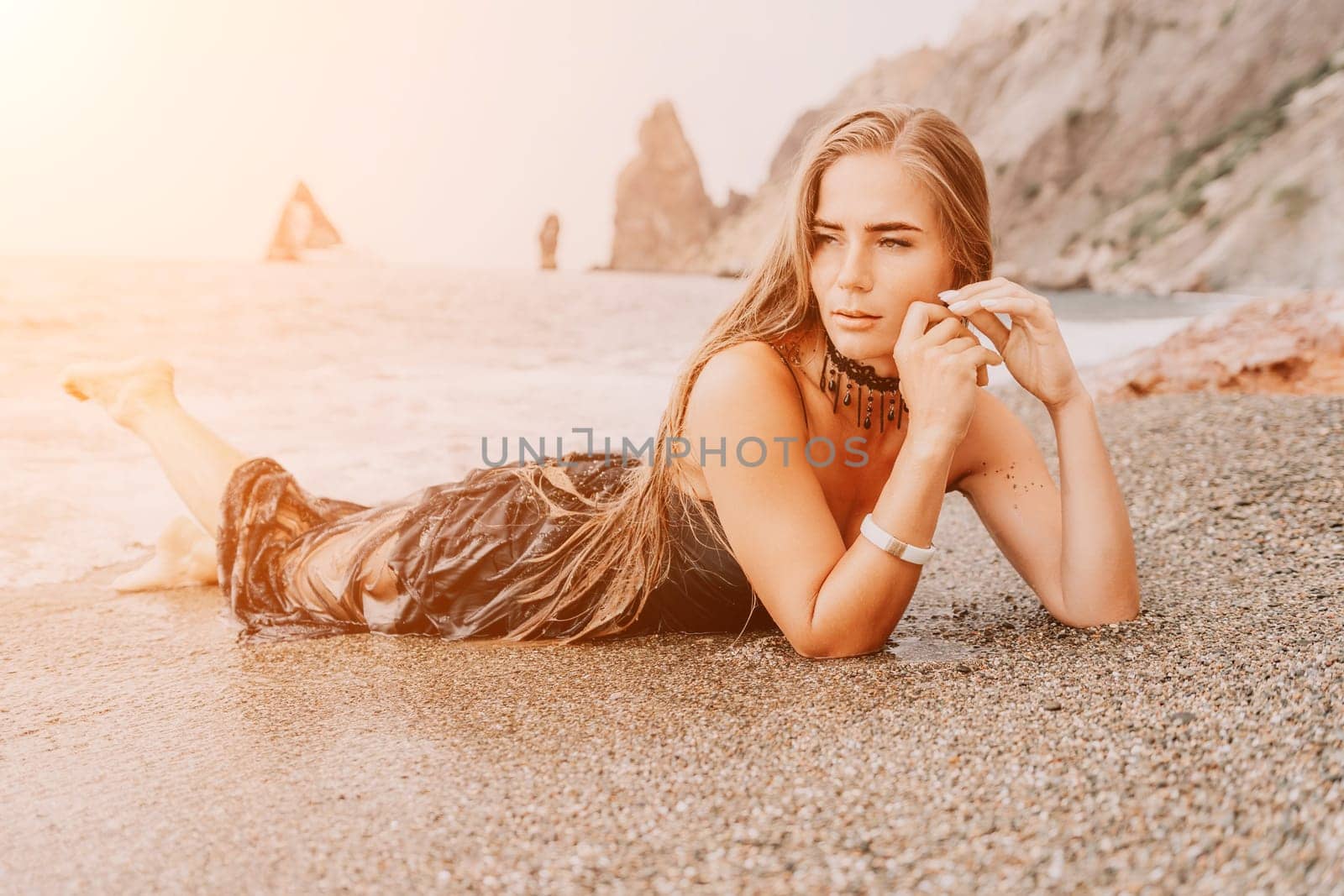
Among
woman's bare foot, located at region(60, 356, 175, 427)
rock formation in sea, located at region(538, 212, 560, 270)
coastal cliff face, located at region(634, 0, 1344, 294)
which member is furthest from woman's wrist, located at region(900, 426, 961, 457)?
coastal cliff face, located at region(634, 0, 1344, 294)

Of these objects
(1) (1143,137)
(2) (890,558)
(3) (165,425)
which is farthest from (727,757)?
(1) (1143,137)

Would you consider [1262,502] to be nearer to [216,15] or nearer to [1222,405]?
[1222,405]

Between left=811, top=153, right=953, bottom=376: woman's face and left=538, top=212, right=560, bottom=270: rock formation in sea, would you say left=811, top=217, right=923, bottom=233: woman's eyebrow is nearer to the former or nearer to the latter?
left=811, top=153, right=953, bottom=376: woman's face

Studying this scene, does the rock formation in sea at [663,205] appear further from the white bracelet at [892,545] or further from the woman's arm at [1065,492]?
the white bracelet at [892,545]

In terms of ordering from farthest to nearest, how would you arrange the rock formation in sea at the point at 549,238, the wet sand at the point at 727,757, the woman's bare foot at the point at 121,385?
1. the rock formation in sea at the point at 549,238
2. the woman's bare foot at the point at 121,385
3. the wet sand at the point at 727,757

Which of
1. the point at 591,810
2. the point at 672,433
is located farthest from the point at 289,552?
the point at 591,810

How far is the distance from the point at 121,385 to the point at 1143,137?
28.0 meters

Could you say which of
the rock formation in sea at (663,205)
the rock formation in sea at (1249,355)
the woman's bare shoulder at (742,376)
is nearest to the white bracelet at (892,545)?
the woman's bare shoulder at (742,376)

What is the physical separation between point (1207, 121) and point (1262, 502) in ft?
86.2

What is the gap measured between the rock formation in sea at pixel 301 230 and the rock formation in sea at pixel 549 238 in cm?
199

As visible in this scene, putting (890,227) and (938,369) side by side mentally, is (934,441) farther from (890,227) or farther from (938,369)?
(890,227)

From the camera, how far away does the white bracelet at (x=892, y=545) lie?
147 cm

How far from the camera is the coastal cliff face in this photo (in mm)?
18781

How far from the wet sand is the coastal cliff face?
571 inches
